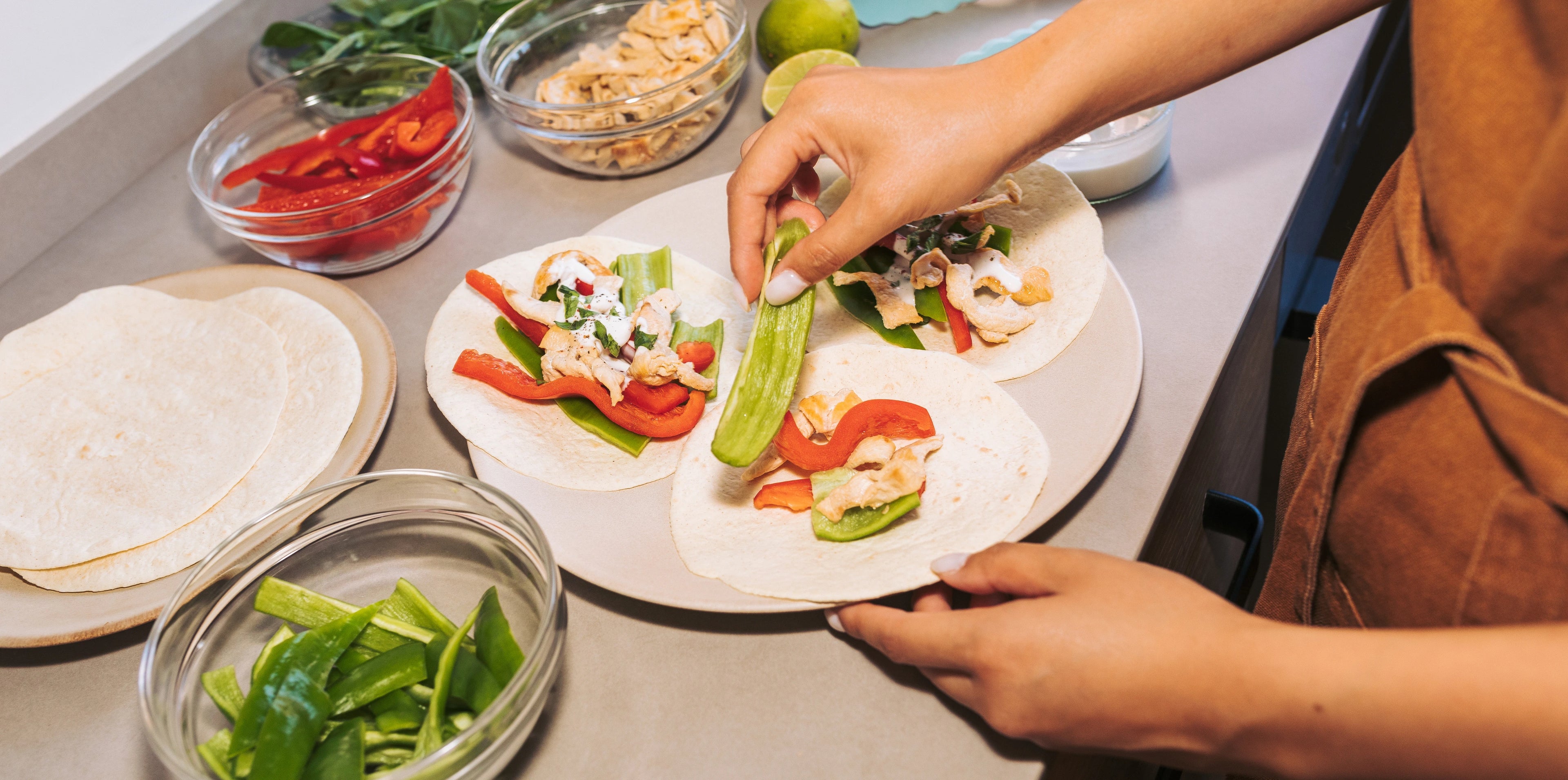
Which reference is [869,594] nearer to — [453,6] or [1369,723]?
[1369,723]

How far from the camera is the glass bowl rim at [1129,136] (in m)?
1.88

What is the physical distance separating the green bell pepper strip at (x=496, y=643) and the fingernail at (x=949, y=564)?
59cm

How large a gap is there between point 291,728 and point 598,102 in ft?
5.33

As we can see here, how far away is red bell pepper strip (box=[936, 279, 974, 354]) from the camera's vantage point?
1708mm

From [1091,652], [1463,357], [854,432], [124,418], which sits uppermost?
[1463,357]

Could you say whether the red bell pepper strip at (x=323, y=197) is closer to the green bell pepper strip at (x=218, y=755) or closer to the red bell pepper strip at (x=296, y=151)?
the red bell pepper strip at (x=296, y=151)

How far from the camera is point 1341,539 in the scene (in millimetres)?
1198

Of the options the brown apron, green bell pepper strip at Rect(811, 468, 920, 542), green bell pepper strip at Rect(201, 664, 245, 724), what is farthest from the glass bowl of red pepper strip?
the brown apron

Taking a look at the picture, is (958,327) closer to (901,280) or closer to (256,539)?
(901,280)

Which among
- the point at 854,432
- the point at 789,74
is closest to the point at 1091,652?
the point at 854,432

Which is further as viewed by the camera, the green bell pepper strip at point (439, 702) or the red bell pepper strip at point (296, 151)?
the red bell pepper strip at point (296, 151)

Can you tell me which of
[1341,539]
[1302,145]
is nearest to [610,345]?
[1341,539]

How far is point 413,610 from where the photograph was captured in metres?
1.36

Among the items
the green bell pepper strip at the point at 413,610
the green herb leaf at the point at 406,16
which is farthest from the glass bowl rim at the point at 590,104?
the green bell pepper strip at the point at 413,610
